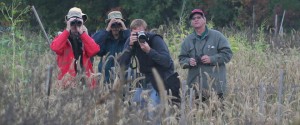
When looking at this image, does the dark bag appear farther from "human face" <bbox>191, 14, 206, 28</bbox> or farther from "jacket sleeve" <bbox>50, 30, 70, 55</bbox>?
"jacket sleeve" <bbox>50, 30, 70, 55</bbox>

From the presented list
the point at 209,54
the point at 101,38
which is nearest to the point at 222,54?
the point at 209,54

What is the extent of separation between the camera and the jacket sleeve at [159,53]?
7.21m

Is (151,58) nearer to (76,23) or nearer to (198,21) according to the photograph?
(76,23)

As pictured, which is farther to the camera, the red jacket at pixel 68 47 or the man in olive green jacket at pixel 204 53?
the man in olive green jacket at pixel 204 53

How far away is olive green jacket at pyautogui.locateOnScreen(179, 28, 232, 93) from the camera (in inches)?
313

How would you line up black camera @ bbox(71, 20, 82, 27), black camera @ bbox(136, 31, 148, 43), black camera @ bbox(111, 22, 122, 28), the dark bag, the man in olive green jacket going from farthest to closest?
1. the man in olive green jacket
2. black camera @ bbox(111, 22, 122, 28)
3. the dark bag
4. black camera @ bbox(71, 20, 82, 27)
5. black camera @ bbox(136, 31, 148, 43)

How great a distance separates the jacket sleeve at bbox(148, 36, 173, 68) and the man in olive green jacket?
611 mm

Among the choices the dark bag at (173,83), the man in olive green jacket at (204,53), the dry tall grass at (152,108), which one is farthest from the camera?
the man in olive green jacket at (204,53)

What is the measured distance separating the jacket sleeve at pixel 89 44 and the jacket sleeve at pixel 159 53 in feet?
1.69

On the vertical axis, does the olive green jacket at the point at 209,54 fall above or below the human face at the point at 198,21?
below

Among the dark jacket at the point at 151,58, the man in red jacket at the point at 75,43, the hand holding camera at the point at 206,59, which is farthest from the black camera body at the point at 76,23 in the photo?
the hand holding camera at the point at 206,59

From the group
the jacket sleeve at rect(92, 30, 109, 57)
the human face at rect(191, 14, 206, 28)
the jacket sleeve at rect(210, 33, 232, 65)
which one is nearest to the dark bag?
the jacket sleeve at rect(210, 33, 232, 65)

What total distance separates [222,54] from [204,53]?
0.63ft

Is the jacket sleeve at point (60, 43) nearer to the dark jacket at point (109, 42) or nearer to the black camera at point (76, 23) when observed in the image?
the black camera at point (76, 23)
